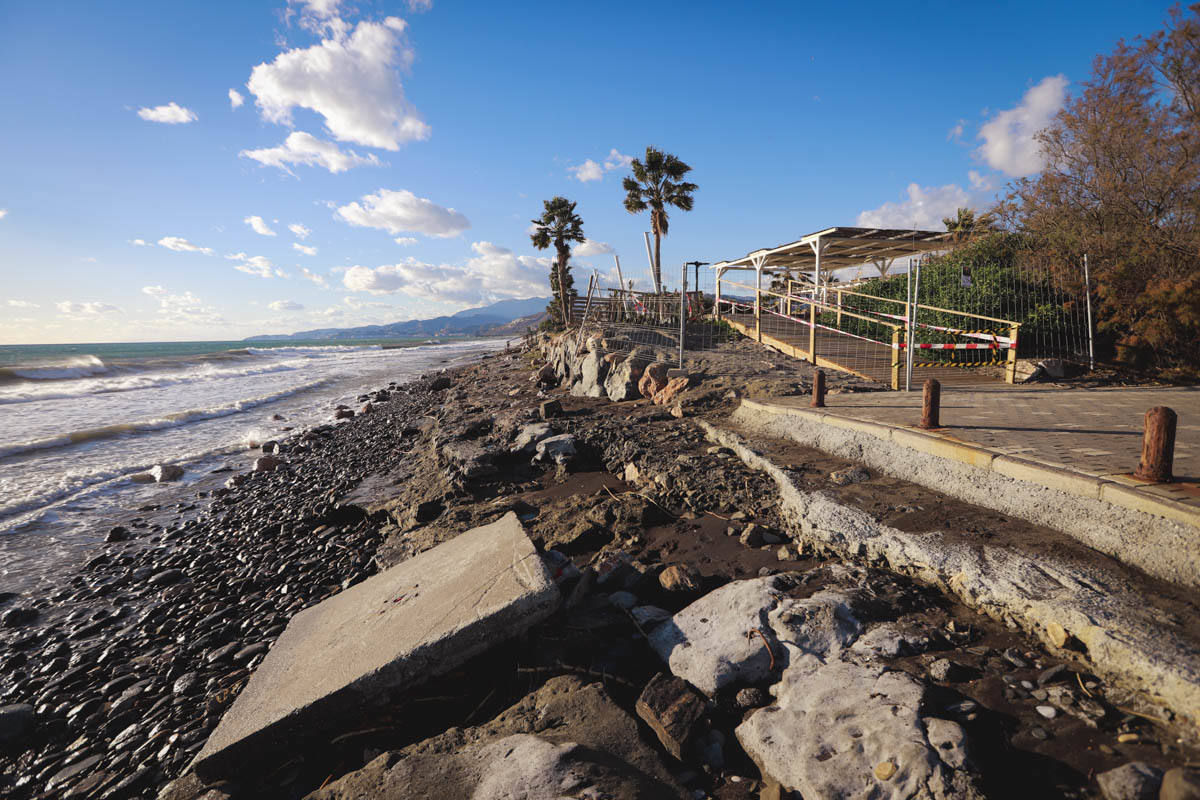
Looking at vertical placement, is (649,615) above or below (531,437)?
below

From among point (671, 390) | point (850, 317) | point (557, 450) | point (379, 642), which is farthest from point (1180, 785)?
point (850, 317)

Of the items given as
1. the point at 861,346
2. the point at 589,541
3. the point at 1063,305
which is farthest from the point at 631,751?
the point at 861,346

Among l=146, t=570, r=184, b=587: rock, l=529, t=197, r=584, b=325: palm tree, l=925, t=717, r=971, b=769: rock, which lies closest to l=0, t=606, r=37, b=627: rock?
l=146, t=570, r=184, b=587: rock

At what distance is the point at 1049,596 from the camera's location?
2504 millimetres

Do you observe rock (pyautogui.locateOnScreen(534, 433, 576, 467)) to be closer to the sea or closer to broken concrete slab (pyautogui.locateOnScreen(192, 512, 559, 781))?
broken concrete slab (pyautogui.locateOnScreen(192, 512, 559, 781))

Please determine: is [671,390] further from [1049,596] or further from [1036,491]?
[1049,596]

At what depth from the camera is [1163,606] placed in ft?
7.54

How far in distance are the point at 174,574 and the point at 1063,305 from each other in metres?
14.2

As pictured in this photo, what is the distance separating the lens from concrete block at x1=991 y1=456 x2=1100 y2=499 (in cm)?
301

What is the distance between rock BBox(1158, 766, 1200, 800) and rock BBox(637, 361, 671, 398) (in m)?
7.50

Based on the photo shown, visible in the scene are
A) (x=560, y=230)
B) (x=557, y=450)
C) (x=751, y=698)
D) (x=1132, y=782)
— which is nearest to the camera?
(x=1132, y=782)

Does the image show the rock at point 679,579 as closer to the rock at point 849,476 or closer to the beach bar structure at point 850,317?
the rock at point 849,476

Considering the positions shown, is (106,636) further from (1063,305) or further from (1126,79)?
(1126,79)

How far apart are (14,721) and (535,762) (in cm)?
417
